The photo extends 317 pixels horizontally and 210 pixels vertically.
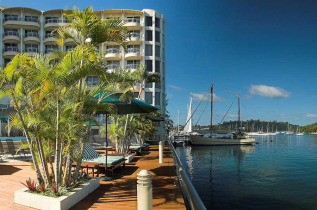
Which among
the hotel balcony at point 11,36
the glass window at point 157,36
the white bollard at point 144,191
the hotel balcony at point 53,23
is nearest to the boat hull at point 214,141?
the glass window at point 157,36

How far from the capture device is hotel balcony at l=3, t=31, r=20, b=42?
4009 centimetres

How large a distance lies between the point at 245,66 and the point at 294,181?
1890 inches

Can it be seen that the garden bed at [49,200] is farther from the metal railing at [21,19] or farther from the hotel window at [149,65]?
the metal railing at [21,19]

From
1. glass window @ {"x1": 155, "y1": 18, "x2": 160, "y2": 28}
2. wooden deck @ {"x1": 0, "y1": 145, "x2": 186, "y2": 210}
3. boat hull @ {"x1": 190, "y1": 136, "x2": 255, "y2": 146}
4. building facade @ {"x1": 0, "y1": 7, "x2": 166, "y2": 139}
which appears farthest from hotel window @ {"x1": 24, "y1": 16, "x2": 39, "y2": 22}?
wooden deck @ {"x1": 0, "y1": 145, "x2": 186, "y2": 210}

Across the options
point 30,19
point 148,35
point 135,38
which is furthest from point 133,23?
point 30,19

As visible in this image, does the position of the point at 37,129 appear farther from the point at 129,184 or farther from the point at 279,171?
the point at 279,171

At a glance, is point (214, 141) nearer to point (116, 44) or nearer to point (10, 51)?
point (116, 44)

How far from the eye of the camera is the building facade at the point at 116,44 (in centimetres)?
3922

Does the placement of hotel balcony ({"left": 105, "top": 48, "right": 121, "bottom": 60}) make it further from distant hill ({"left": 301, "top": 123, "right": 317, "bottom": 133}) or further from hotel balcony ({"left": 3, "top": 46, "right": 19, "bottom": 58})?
distant hill ({"left": 301, "top": 123, "right": 317, "bottom": 133})

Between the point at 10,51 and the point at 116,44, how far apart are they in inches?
638

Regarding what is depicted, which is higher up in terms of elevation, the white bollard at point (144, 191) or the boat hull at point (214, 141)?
the white bollard at point (144, 191)

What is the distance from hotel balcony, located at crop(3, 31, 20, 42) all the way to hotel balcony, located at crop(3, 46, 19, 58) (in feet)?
3.95

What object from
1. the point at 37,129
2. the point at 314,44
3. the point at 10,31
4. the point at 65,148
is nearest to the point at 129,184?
the point at 65,148

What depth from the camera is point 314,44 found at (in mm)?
59969
